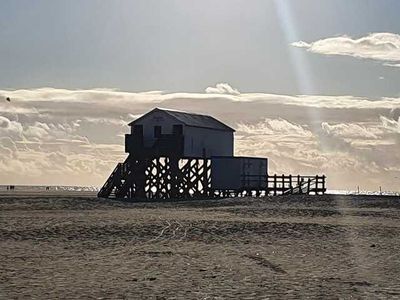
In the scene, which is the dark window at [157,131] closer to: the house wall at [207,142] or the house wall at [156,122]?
the house wall at [156,122]

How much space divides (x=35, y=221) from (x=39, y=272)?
13758 millimetres

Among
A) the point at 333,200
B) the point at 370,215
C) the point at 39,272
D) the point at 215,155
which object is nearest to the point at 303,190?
the point at 215,155

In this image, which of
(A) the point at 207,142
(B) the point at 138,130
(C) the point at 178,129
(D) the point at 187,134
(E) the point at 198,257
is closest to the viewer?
(E) the point at 198,257

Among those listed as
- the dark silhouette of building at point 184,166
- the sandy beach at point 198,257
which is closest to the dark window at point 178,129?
the dark silhouette of building at point 184,166

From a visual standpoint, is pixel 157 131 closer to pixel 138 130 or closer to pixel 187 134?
pixel 138 130

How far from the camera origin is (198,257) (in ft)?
58.6

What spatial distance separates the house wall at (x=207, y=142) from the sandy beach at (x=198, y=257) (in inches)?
964

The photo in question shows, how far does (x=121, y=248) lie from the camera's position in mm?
19781

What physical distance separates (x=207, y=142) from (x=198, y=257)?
42.0 meters

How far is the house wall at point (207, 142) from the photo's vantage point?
2217 inches

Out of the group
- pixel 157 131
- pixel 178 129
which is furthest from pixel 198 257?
pixel 157 131

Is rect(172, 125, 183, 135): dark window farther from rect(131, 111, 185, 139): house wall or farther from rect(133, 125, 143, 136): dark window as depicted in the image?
rect(133, 125, 143, 136): dark window

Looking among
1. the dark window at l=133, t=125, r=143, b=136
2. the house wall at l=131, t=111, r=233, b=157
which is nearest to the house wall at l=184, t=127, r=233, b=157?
the house wall at l=131, t=111, r=233, b=157

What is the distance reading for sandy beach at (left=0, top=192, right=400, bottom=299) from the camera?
13070mm
